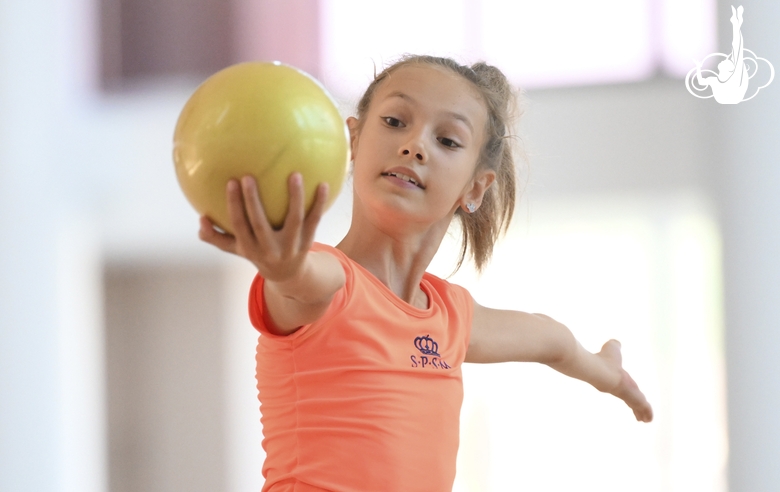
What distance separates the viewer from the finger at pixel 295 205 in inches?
29.1

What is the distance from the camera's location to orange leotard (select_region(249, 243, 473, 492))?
103cm

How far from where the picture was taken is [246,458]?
2.62 m

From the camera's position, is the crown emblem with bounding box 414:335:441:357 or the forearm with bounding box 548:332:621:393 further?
the forearm with bounding box 548:332:621:393

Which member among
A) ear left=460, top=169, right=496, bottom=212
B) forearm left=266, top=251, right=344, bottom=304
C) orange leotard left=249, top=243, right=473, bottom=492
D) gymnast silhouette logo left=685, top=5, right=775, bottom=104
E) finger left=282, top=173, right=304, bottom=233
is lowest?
orange leotard left=249, top=243, right=473, bottom=492

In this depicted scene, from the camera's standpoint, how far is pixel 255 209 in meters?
0.73

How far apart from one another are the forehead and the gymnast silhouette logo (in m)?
1.46

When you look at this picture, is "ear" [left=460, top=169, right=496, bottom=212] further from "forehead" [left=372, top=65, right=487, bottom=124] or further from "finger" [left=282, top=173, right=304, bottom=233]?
"finger" [left=282, top=173, right=304, bottom=233]

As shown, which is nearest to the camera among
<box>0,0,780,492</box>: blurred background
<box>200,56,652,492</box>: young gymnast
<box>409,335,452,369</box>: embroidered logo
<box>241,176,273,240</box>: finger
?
Result: <box>241,176,273,240</box>: finger

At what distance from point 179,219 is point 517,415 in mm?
1230

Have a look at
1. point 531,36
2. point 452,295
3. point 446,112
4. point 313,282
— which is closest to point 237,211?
point 313,282

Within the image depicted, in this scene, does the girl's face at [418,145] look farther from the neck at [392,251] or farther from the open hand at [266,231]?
the open hand at [266,231]

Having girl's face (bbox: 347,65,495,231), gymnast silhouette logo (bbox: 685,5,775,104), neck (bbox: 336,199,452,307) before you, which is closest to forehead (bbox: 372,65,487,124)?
girl's face (bbox: 347,65,495,231)

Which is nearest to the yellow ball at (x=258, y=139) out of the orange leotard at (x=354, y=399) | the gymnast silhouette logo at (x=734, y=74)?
the orange leotard at (x=354, y=399)

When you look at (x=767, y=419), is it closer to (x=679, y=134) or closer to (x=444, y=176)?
(x=679, y=134)
